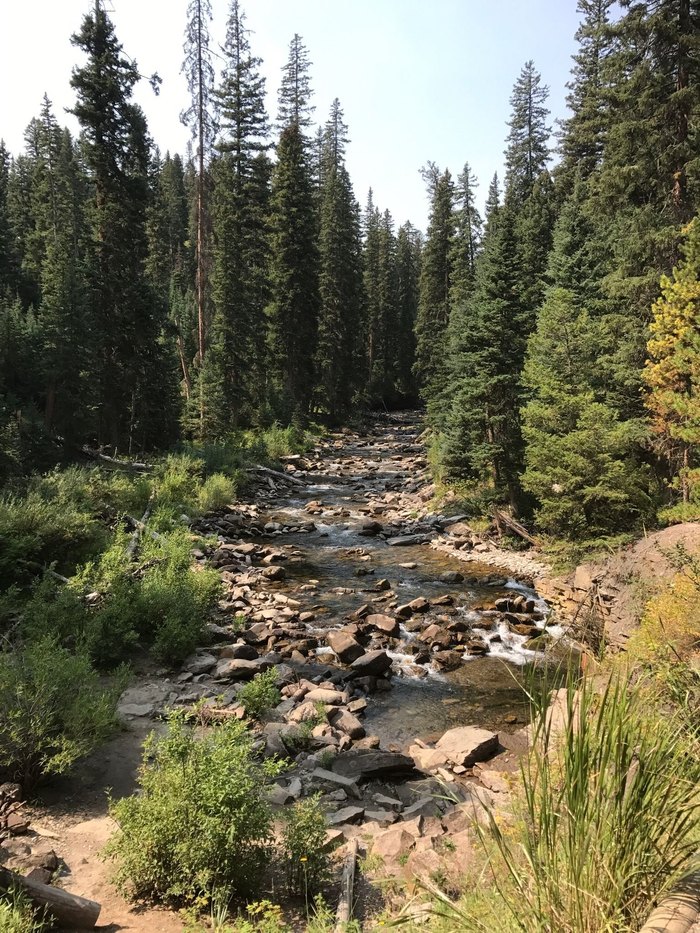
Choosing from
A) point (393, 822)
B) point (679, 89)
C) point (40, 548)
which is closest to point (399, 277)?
point (679, 89)

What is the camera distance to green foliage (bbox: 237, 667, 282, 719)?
27.1ft

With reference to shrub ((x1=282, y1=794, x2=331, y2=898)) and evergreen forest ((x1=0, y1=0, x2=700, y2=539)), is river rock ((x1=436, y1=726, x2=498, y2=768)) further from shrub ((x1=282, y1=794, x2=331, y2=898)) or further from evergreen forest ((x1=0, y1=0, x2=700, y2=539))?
evergreen forest ((x1=0, y1=0, x2=700, y2=539))

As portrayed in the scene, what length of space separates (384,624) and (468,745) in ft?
14.3

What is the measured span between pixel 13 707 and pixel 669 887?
5.56 meters

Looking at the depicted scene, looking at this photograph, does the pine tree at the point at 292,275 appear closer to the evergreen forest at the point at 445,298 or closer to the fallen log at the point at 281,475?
the evergreen forest at the point at 445,298

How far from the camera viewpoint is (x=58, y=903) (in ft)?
12.4

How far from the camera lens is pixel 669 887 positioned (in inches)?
82.8

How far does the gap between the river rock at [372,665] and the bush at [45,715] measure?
191 inches

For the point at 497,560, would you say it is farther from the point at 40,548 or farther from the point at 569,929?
the point at 569,929

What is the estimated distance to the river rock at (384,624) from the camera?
38.5 ft

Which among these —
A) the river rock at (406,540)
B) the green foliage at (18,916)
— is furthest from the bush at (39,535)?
the river rock at (406,540)

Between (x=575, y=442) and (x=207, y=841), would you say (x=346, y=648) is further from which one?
(x=575, y=442)

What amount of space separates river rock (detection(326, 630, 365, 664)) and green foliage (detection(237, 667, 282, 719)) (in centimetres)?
199

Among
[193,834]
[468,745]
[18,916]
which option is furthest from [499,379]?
[18,916]
